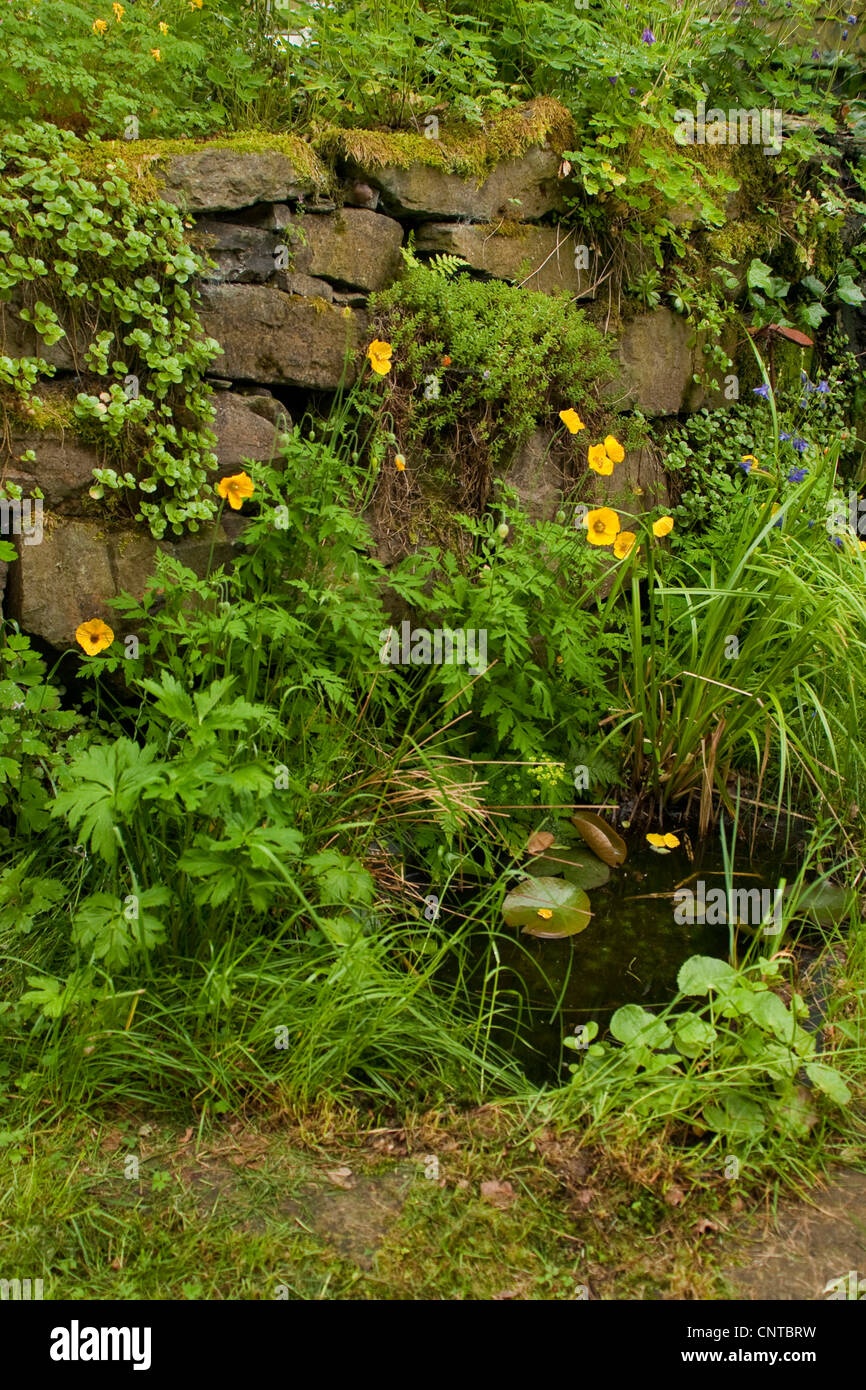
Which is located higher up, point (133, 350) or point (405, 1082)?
point (133, 350)

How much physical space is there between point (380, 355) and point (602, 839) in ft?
6.06

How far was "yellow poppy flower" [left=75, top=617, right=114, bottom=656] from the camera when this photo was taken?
2898 millimetres

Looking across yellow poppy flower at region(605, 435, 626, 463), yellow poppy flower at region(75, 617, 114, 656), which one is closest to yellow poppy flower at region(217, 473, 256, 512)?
yellow poppy flower at region(75, 617, 114, 656)

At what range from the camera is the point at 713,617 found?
11.2 ft

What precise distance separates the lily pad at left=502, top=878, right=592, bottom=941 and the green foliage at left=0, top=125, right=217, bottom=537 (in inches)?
63.3

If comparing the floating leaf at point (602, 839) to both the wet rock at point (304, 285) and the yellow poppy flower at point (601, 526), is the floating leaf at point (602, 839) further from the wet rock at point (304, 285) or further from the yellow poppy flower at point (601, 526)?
the wet rock at point (304, 285)

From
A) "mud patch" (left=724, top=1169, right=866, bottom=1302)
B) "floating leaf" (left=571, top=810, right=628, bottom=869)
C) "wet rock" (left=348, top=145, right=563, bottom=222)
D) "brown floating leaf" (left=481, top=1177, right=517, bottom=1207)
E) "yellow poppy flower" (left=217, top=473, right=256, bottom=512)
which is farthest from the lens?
"wet rock" (left=348, top=145, right=563, bottom=222)

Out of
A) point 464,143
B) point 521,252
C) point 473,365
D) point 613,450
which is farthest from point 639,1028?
point 464,143

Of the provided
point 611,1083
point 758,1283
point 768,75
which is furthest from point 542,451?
point 758,1283

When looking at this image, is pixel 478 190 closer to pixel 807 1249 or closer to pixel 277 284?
pixel 277 284

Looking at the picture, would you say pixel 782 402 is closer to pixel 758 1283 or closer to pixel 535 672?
pixel 535 672

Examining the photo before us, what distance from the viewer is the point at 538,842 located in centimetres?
332

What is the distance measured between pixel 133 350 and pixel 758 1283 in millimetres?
3009

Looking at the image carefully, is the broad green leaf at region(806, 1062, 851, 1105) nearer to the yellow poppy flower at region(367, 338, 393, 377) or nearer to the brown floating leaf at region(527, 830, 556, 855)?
the brown floating leaf at region(527, 830, 556, 855)
